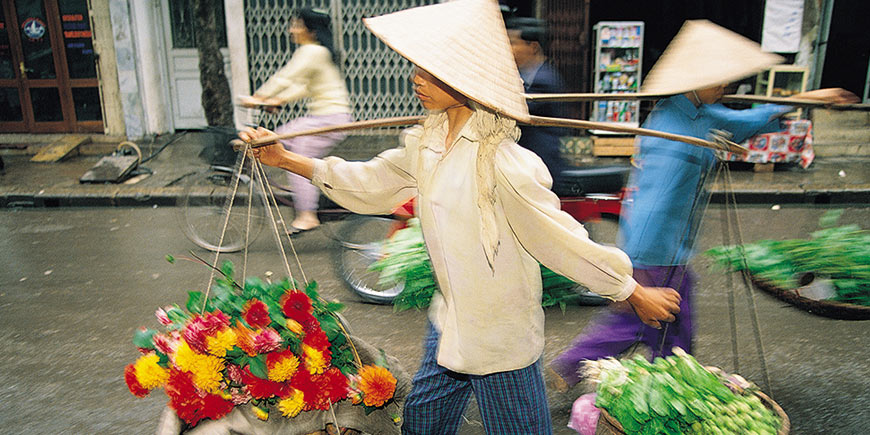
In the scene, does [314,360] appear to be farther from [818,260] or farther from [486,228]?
[818,260]

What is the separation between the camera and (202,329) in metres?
1.87

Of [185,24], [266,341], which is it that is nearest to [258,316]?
[266,341]

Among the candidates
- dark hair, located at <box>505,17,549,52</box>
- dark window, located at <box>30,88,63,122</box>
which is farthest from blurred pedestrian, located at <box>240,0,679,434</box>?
dark window, located at <box>30,88,63,122</box>

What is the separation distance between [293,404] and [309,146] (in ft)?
10.6

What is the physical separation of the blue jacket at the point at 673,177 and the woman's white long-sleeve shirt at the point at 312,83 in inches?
123

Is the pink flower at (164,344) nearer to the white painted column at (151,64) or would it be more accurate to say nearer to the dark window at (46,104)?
the white painted column at (151,64)

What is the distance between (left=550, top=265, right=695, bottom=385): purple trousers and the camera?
2484mm

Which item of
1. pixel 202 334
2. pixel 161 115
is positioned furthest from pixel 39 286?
pixel 161 115

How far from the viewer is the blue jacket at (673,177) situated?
237 cm

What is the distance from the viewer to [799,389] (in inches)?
118

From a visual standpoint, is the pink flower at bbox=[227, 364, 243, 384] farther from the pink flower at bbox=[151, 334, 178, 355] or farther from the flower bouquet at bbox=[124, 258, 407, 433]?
the pink flower at bbox=[151, 334, 178, 355]

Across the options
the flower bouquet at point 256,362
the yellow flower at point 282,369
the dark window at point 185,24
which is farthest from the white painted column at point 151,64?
the yellow flower at point 282,369

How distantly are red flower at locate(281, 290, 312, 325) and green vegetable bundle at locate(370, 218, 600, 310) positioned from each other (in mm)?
953

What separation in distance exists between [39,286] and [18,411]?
179 centimetres
